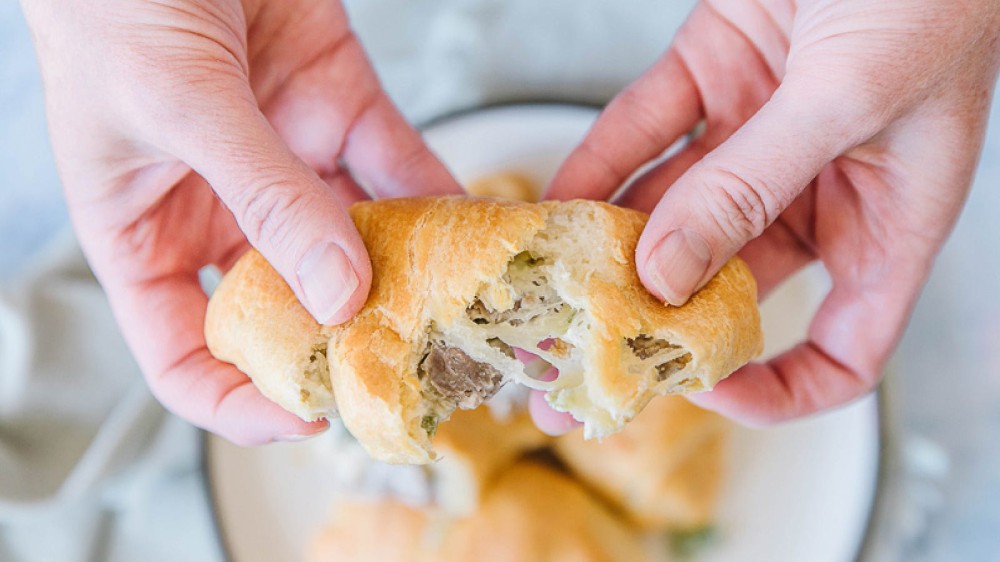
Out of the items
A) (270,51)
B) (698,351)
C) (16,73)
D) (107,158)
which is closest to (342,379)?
(698,351)

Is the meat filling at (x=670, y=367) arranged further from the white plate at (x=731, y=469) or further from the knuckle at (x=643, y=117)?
the white plate at (x=731, y=469)

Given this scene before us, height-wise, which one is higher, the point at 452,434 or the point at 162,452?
the point at 452,434

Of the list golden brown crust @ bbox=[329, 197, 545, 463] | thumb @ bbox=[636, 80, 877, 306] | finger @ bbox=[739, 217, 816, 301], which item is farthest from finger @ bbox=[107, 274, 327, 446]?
finger @ bbox=[739, 217, 816, 301]

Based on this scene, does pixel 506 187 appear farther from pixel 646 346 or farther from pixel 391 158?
pixel 646 346

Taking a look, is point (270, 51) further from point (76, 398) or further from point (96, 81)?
point (76, 398)

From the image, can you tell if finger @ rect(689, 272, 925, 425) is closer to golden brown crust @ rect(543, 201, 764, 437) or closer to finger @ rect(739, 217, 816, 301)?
finger @ rect(739, 217, 816, 301)

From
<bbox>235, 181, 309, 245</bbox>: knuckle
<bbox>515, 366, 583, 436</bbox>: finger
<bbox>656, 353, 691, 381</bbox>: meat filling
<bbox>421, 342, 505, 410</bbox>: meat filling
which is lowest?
<bbox>515, 366, 583, 436</bbox>: finger
